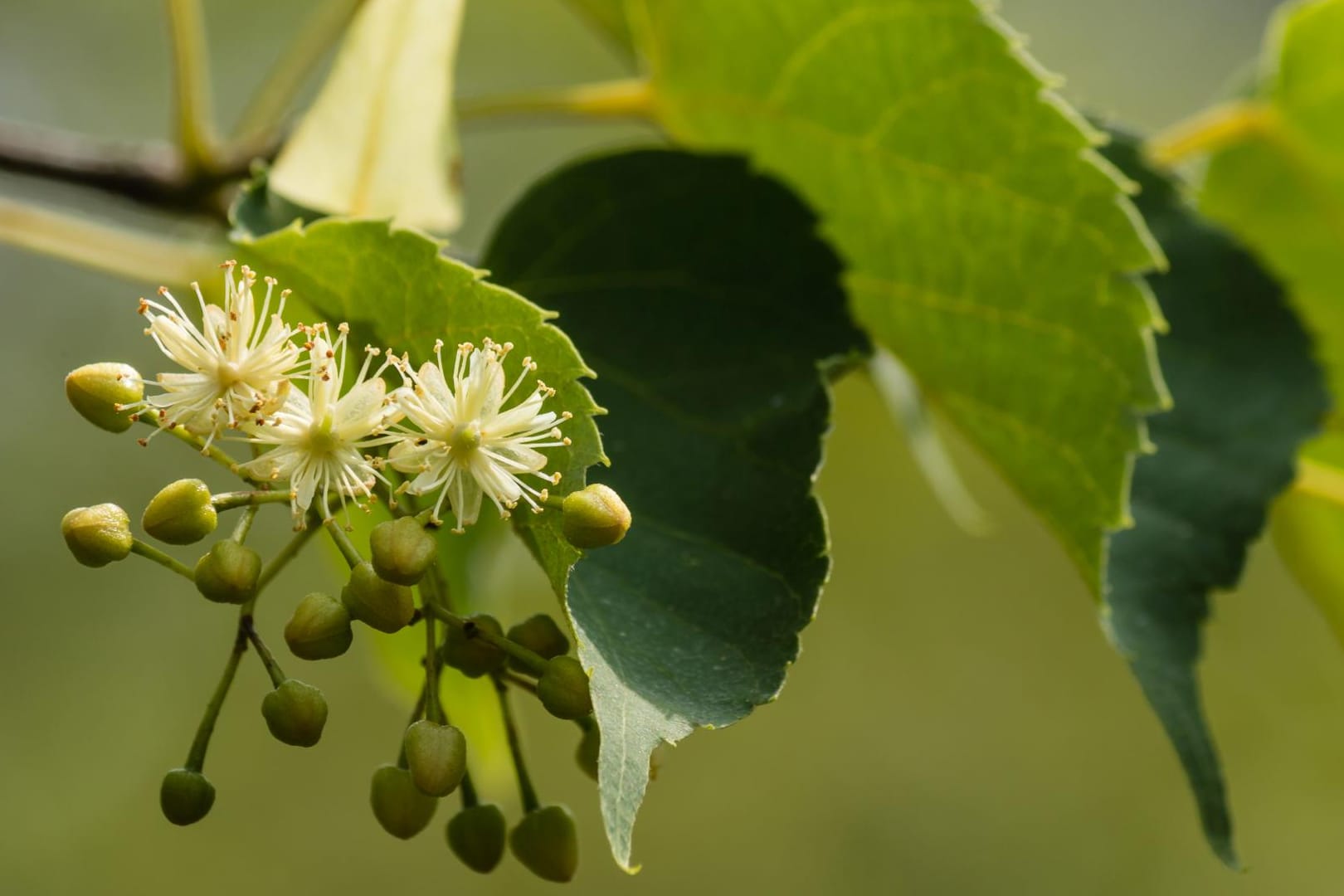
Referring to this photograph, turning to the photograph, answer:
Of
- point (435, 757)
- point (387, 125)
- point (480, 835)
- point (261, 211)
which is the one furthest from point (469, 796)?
point (387, 125)

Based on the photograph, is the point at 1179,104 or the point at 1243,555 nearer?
the point at 1243,555

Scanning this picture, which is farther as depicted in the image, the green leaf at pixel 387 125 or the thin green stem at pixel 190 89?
the thin green stem at pixel 190 89

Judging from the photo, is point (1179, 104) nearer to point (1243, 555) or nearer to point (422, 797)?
point (1243, 555)

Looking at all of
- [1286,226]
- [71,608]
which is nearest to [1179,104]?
[1286,226]

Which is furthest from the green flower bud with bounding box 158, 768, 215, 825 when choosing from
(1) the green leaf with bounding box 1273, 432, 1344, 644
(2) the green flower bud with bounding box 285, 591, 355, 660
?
(1) the green leaf with bounding box 1273, 432, 1344, 644

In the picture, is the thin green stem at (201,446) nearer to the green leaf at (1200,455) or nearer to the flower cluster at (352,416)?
the flower cluster at (352,416)

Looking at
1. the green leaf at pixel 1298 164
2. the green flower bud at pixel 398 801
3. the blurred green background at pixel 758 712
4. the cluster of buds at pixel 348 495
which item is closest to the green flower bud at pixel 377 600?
the cluster of buds at pixel 348 495
